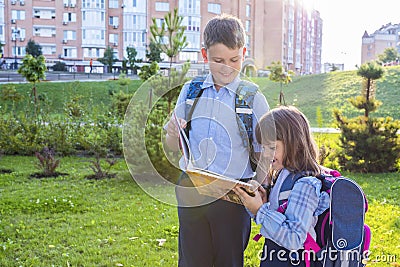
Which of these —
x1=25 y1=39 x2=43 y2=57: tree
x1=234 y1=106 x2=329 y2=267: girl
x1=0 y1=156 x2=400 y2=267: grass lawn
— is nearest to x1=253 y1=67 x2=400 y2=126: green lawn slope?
x1=0 y1=156 x2=400 y2=267: grass lawn

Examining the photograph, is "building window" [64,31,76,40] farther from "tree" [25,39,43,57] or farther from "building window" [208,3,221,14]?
"building window" [208,3,221,14]

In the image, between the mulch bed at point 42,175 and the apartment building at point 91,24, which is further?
the apartment building at point 91,24

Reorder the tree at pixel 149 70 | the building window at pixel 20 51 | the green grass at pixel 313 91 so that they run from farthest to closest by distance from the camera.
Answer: the building window at pixel 20 51 → the green grass at pixel 313 91 → the tree at pixel 149 70

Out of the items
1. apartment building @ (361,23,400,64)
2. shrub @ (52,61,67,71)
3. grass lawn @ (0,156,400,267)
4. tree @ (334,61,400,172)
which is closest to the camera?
grass lawn @ (0,156,400,267)

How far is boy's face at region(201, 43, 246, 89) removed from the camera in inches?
78.5

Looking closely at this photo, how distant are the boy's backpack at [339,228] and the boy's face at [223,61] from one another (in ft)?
1.61

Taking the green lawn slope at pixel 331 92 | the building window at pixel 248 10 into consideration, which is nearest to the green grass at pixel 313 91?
the green lawn slope at pixel 331 92

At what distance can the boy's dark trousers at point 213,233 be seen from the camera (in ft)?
7.00

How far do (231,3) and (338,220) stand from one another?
42.6 m

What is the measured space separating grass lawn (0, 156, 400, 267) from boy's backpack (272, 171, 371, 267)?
1.83 m

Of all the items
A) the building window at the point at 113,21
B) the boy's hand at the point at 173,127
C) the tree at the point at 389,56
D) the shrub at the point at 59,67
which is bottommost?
the boy's hand at the point at 173,127

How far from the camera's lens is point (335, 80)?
88.4 feet

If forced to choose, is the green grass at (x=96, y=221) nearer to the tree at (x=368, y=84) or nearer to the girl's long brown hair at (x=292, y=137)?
the girl's long brown hair at (x=292, y=137)

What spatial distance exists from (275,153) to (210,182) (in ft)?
0.89
